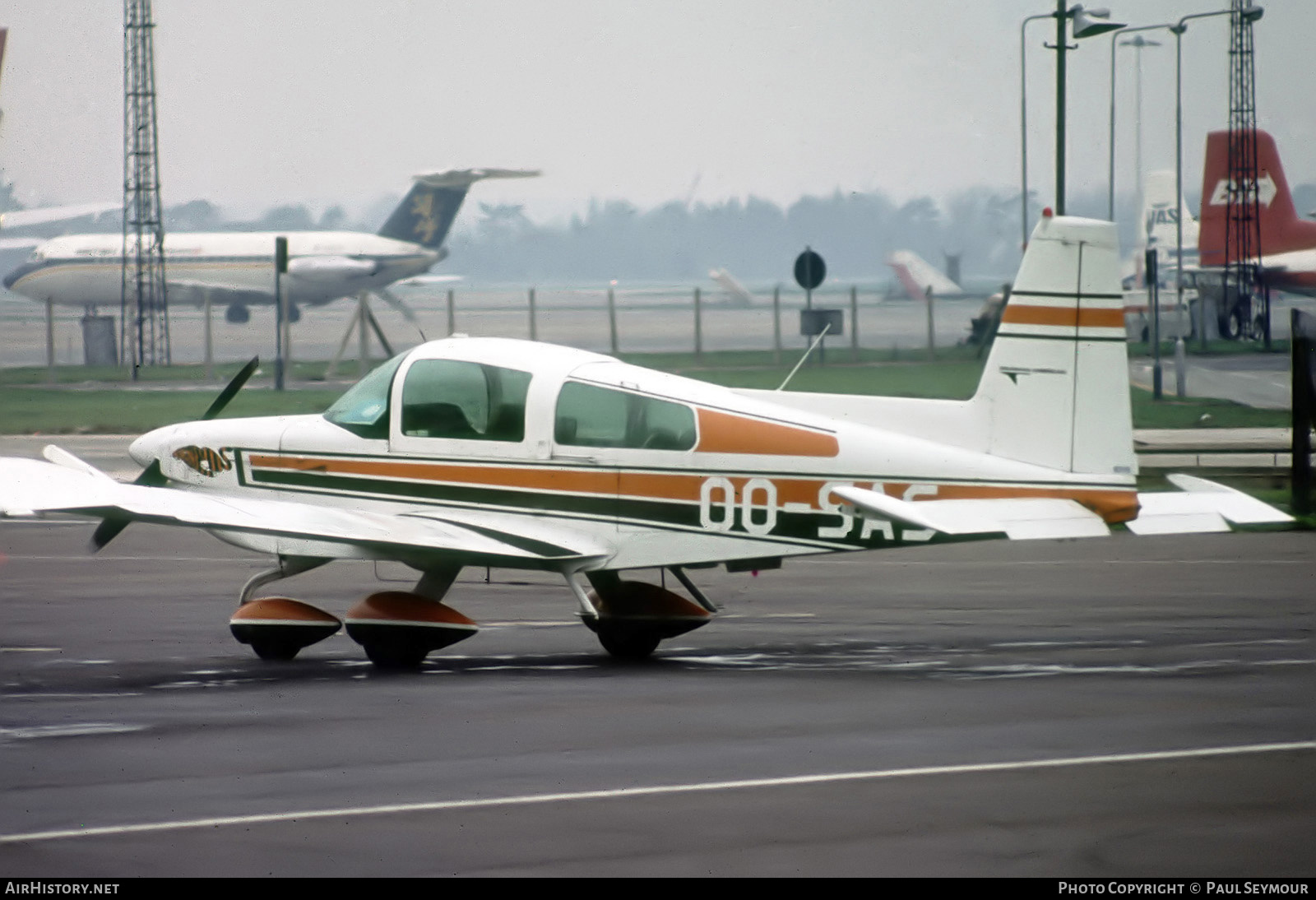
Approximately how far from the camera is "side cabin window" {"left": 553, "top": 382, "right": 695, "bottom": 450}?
456 inches

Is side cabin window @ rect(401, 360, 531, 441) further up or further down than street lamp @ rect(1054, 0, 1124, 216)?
further down

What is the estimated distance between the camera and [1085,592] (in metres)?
15.4

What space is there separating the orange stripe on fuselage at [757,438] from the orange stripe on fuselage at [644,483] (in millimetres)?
166

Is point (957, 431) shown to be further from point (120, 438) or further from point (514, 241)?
point (514, 241)

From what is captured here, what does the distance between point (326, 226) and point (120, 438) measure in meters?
86.3

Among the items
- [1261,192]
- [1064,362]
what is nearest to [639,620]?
[1064,362]

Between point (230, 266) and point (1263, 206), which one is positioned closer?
point (1263, 206)

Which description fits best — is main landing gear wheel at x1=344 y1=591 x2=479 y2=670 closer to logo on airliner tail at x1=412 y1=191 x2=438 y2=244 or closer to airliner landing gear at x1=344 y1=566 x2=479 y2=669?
airliner landing gear at x1=344 y1=566 x2=479 y2=669

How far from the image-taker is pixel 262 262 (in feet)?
253

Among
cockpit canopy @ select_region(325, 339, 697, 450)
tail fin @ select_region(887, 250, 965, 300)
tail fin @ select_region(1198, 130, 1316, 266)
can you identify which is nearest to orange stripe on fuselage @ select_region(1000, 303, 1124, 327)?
cockpit canopy @ select_region(325, 339, 697, 450)

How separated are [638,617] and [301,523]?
236 centimetres

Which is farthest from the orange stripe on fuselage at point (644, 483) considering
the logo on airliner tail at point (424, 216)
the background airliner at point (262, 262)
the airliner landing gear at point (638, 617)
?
the logo on airliner tail at point (424, 216)

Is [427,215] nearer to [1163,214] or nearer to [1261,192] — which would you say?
[1261,192]

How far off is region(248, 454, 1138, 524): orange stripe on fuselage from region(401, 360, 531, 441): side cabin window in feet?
0.72
